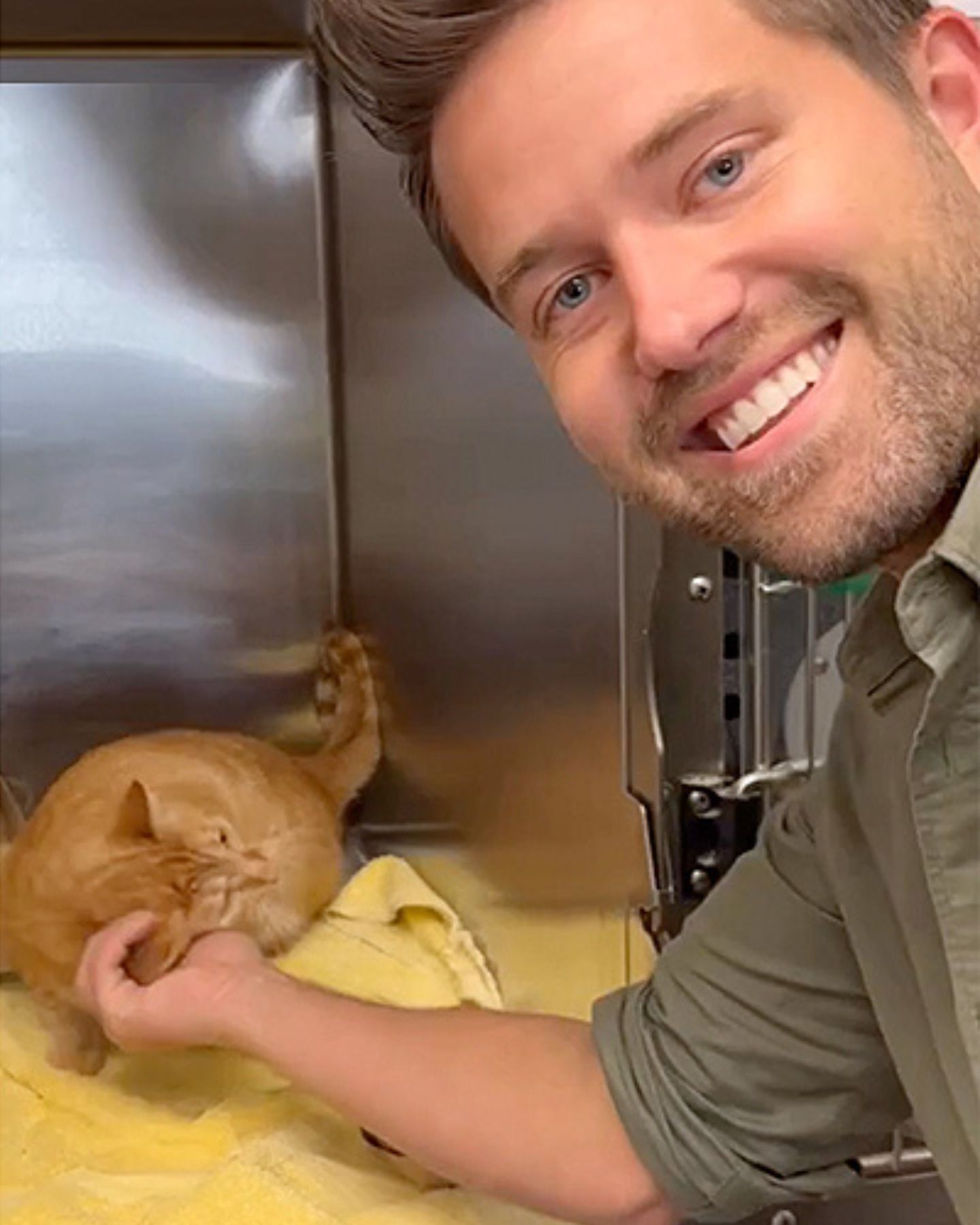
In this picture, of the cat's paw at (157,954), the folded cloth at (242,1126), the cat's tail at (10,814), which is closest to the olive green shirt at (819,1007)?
the folded cloth at (242,1126)

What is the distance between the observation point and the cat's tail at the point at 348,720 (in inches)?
54.8

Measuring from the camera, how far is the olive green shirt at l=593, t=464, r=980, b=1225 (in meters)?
0.72

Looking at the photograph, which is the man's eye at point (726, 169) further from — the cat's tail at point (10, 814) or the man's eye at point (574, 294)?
the cat's tail at point (10, 814)

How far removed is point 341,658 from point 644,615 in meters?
0.62

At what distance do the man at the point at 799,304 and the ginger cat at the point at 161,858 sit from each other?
0.48m

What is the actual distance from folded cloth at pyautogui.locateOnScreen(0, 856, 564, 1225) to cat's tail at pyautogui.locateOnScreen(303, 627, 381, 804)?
0.34 ft

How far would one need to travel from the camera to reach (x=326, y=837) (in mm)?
1301

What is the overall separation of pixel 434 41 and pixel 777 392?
0.59 ft

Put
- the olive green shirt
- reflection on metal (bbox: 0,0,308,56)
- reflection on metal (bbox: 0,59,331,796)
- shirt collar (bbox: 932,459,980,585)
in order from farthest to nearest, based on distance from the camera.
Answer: reflection on metal (bbox: 0,59,331,796) → reflection on metal (bbox: 0,0,308,56) → the olive green shirt → shirt collar (bbox: 932,459,980,585)

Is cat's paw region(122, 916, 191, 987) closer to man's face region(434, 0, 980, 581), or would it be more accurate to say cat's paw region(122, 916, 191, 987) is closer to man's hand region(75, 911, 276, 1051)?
man's hand region(75, 911, 276, 1051)

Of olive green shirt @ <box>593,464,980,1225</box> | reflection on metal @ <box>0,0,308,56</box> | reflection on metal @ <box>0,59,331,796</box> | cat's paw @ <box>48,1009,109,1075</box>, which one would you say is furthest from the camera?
reflection on metal @ <box>0,59,331,796</box>

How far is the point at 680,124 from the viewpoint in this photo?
0.63m

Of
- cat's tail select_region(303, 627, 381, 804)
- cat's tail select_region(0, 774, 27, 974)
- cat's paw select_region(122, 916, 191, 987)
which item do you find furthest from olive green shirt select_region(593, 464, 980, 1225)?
cat's tail select_region(0, 774, 27, 974)

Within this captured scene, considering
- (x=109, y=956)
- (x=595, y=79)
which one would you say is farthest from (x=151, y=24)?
(x=595, y=79)
